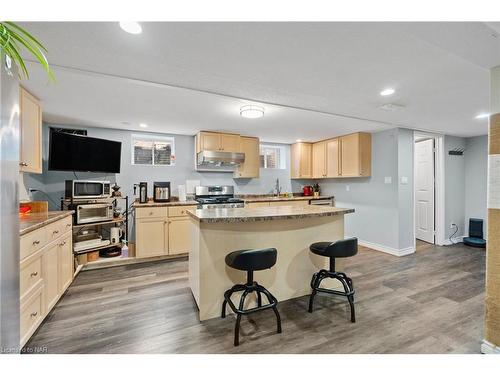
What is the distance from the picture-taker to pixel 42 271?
1969 mm

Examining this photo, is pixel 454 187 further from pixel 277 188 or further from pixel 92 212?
pixel 92 212

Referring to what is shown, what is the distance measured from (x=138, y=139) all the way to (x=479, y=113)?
5439 millimetres

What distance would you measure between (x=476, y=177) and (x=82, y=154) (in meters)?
7.31

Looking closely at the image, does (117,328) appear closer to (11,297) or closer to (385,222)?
(11,297)

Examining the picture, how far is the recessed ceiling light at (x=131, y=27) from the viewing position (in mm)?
1332

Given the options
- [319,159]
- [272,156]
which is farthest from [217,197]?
[319,159]

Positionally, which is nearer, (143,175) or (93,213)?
(93,213)

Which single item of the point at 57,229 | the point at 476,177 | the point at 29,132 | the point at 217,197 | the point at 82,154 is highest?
the point at 29,132

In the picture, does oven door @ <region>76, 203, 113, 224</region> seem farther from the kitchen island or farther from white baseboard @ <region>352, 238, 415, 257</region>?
white baseboard @ <region>352, 238, 415, 257</region>

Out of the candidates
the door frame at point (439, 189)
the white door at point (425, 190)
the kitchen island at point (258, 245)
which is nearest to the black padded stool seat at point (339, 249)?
the kitchen island at point (258, 245)

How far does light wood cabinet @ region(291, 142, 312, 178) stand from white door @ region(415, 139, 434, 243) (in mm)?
2283

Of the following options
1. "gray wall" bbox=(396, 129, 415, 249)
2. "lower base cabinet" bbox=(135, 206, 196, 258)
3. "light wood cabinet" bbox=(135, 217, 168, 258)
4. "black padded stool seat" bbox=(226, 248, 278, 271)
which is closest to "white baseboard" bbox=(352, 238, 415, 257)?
"gray wall" bbox=(396, 129, 415, 249)

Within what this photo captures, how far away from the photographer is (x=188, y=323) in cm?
201
